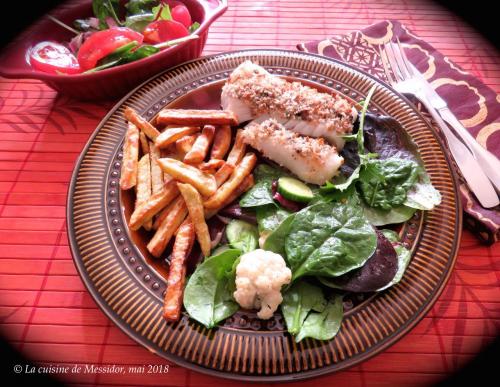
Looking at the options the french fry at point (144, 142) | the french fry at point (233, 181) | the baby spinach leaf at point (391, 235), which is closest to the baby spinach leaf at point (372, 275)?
the baby spinach leaf at point (391, 235)

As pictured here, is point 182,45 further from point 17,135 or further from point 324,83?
point 17,135

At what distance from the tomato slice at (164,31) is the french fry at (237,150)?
105cm

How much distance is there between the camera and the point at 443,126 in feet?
7.91

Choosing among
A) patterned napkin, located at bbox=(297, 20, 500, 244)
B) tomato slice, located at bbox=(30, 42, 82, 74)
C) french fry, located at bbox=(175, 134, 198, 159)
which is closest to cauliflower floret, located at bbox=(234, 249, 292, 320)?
french fry, located at bbox=(175, 134, 198, 159)

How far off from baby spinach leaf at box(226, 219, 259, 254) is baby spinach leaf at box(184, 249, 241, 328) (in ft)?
0.30

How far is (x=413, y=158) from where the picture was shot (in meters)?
2.08

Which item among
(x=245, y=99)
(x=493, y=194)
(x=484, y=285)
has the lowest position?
(x=484, y=285)

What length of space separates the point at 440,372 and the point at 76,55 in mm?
3157

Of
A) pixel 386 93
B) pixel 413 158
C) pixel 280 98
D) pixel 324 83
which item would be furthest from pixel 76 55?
pixel 413 158

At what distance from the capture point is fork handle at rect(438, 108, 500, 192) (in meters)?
2.18

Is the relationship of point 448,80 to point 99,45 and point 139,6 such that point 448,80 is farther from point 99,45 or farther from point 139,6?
point 99,45

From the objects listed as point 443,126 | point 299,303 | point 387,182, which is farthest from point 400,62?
point 299,303

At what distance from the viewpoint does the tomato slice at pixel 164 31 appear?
8.91 ft

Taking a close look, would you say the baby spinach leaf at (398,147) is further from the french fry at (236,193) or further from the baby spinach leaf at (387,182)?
the french fry at (236,193)
